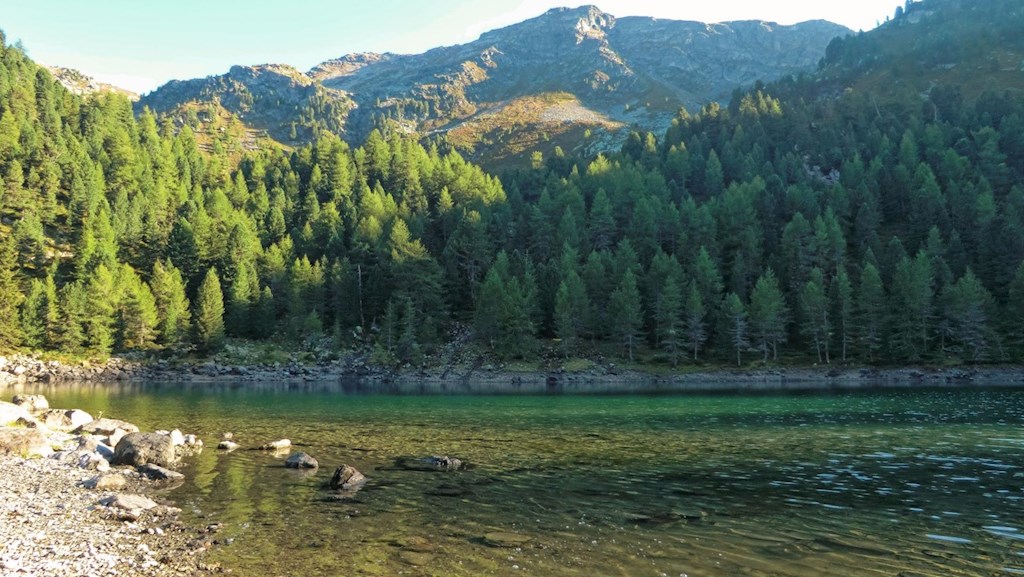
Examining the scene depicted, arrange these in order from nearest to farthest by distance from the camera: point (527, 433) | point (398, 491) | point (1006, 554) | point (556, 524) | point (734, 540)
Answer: point (1006, 554) → point (734, 540) → point (556, 524) → point (398, 491) → point (527, 433)

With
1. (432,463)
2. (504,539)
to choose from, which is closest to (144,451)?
(432,463)

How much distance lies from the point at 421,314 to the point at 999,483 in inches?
3880

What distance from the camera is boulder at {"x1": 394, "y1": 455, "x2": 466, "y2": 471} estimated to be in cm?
2691

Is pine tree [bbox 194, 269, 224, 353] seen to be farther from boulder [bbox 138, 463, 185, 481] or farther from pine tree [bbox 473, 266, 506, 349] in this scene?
boulder [bbox 138, 463, 185, 481]

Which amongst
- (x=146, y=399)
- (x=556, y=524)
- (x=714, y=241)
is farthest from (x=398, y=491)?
(x=714, y=241)

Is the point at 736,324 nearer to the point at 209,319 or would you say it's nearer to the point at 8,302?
the point at 209,319

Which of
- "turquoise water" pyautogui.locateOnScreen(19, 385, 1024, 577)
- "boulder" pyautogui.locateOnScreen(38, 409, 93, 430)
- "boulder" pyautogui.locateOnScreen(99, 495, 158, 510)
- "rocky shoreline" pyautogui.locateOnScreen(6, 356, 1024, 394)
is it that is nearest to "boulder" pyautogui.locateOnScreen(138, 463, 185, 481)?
"turquoise water" pyautogui.locateOnScreen(19, 385, 1024, 577)

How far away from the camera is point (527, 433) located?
3888cm

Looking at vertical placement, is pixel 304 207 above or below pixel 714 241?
above

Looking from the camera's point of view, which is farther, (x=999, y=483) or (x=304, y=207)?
(x=304, y=207)

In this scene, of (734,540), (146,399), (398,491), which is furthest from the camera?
(146,399)

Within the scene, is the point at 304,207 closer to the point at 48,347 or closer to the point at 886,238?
the point at 48,347

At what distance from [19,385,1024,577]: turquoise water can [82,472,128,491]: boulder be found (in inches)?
91.7

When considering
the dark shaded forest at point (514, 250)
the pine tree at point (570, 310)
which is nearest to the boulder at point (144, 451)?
the dark shaded forest at point (514, 250)
